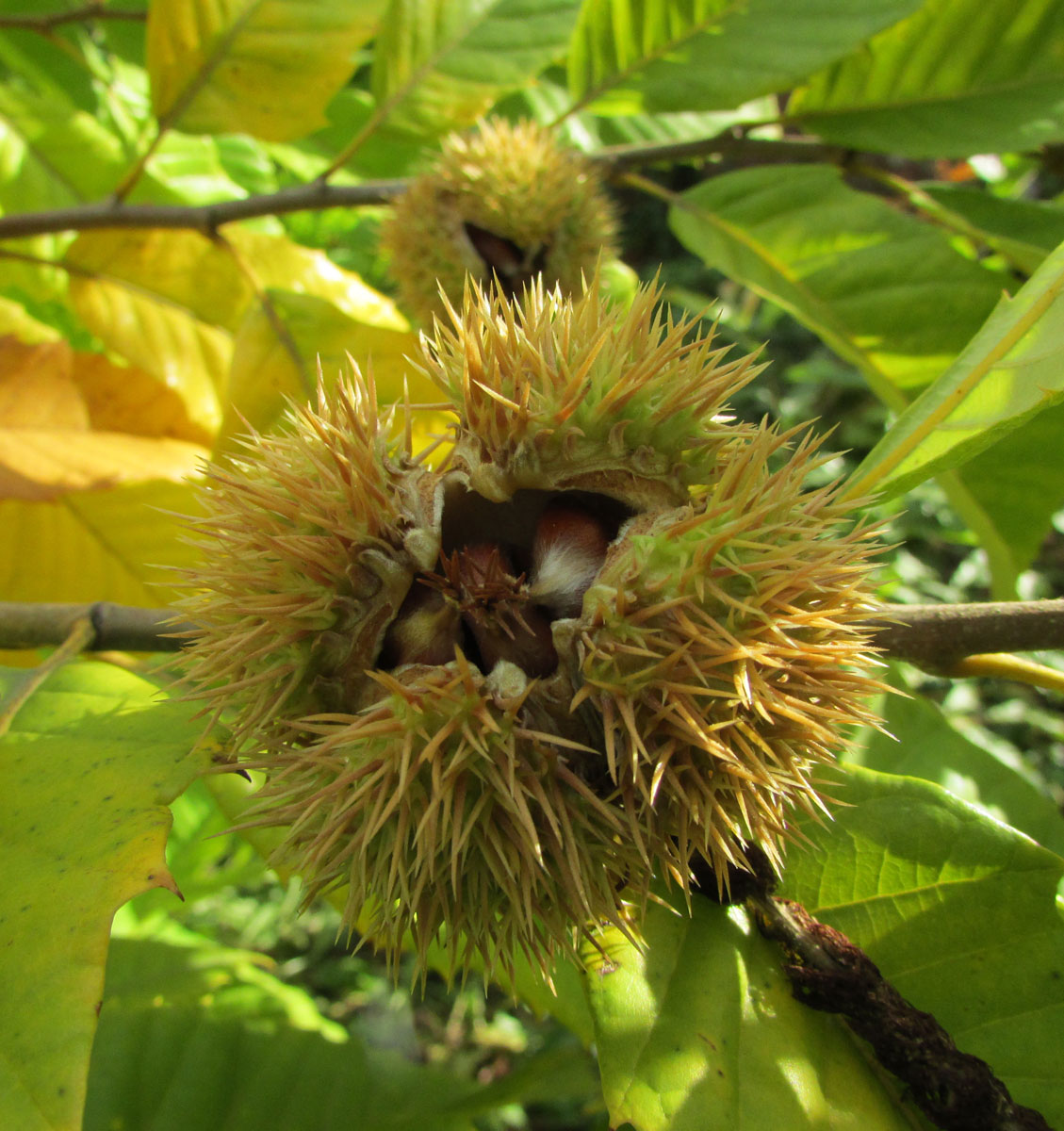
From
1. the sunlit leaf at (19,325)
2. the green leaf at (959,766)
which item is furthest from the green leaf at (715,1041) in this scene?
the sunlit leaf at (19,325)

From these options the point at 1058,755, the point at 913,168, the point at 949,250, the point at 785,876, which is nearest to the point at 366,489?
the point at 785,876

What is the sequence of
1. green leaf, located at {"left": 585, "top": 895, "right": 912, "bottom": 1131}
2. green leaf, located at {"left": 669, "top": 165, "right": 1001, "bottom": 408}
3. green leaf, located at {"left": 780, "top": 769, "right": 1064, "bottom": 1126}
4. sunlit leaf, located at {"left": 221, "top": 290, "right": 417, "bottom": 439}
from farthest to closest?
1. sunlit leaf, located at {"left": 221, "top": 290, "right": 417, "bottom": 439}
2. green leaf, located at {"left": 669, "top": 165, "right": 1001, "bottom": 408}
3. green leaf, located at {"left": 780, "top": 769, "right": 1064, "bottom": 1126}
4. green leaf, located at {"left": 585, "top": 895, "right": 912, "bottom": 1131}

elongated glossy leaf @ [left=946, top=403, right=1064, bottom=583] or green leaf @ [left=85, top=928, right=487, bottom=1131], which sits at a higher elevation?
elongated glossy leaf @ [left=946, top=403, right=1064, bottom=583]

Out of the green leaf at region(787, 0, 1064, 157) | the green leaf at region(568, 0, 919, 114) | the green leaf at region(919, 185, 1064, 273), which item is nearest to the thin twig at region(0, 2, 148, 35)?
the green leaf at region(568, 0, 919, 114)

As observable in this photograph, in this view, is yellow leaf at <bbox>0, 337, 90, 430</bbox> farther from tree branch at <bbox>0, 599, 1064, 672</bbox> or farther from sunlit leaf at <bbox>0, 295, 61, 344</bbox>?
tree branch at <bbox>0, 599, 1064, 672</bbox>

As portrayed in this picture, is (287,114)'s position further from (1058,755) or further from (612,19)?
(1058,755)

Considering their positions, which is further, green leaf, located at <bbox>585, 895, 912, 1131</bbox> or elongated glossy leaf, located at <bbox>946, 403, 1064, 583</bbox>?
elongated glossy leaf, located at <bbox>946, 403, 1064, 583</bbox>

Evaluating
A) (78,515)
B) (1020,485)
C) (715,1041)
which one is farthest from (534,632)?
(78,515)
